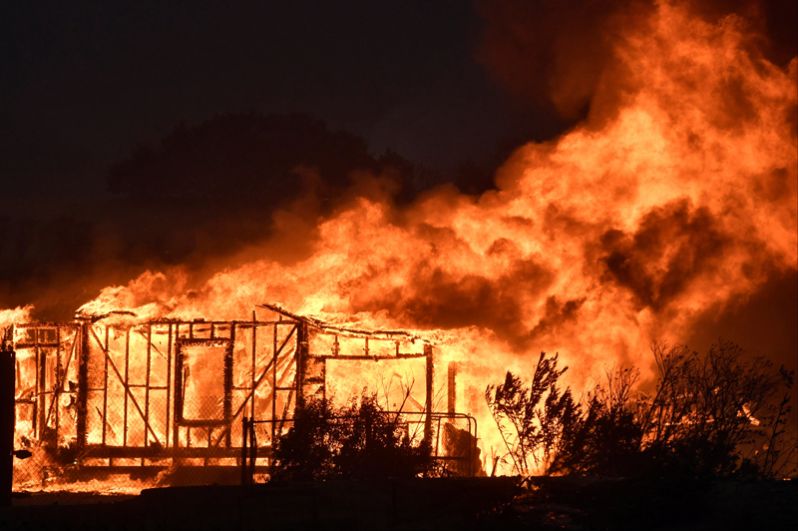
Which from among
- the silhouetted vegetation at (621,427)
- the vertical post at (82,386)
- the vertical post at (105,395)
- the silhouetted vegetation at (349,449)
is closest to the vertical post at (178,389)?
the vertical post at (105,395)

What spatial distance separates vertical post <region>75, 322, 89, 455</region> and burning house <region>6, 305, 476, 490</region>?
2cm

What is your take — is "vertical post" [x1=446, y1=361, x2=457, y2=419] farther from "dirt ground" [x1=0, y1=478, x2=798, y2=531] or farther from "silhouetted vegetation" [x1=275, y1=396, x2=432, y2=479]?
"dirt ground" [x1=0, y1=478, x2=798, y2=531]

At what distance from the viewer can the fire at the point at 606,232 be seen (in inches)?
1006

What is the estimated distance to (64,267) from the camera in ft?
149

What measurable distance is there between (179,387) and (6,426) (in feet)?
23.2

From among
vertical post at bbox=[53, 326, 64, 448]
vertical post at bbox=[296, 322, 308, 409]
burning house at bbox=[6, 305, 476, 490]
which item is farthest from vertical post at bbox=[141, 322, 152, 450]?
vertical post at bbox=[296, 322, 308, 409]

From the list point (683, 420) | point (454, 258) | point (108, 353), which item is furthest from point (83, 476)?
point (683, 420)

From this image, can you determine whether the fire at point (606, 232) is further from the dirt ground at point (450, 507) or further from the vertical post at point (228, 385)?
the dirt ground at point (450, 507)

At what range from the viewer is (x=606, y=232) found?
2595 centimetres

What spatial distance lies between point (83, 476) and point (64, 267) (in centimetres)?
2017

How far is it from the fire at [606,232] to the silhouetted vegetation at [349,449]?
651 centimetres

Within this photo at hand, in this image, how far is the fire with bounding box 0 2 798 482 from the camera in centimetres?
2555

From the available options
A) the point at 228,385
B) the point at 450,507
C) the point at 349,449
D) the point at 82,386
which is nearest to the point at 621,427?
the point at 450,507

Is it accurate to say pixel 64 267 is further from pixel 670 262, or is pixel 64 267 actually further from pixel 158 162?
pixel 670 262
